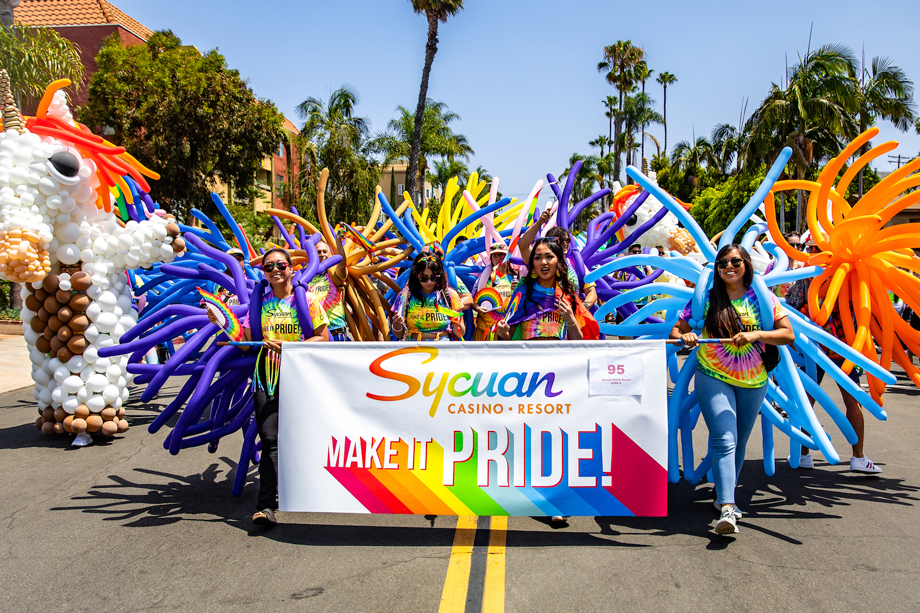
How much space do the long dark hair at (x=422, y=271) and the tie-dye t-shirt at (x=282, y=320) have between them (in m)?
0.69

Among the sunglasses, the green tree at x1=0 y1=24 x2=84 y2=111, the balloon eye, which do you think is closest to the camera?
the sunglasses

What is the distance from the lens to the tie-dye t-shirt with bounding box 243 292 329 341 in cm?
423

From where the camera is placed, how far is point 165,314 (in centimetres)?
478

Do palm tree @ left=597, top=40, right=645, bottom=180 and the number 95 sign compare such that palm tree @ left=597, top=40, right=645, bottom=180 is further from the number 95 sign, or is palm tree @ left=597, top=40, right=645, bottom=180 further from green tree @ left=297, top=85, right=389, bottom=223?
the number 95 sign

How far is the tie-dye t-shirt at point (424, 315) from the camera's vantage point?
458 centimetres

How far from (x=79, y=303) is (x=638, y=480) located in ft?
17.4

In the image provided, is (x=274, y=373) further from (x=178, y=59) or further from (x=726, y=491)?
(x=178, y=59)

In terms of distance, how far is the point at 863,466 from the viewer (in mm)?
5016

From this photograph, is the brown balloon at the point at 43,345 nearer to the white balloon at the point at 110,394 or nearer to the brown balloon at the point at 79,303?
the brown balloon at the point at 79,303

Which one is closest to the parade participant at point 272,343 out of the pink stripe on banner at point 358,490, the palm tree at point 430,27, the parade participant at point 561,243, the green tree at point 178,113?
the pink stripe on banner at point 358,490

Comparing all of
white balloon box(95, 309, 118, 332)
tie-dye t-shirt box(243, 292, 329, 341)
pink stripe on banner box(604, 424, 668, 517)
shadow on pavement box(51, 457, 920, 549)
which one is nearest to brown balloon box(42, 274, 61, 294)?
white balloon box(95, 309, 118, 332)

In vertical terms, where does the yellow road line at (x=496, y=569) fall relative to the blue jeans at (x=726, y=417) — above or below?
below

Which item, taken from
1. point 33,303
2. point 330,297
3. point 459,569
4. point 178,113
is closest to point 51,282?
point 33,303

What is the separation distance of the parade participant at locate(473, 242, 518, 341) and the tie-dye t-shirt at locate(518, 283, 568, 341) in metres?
0.81
